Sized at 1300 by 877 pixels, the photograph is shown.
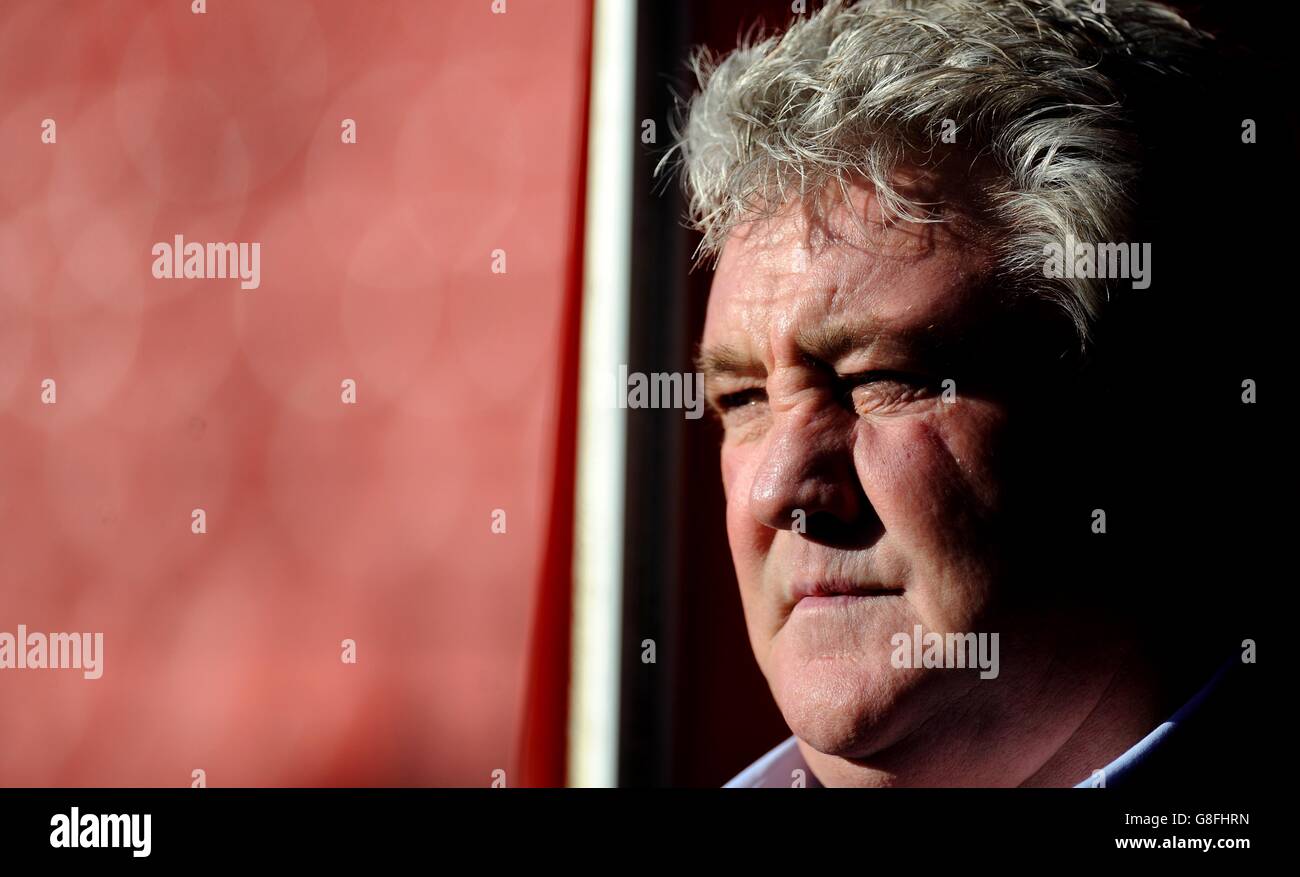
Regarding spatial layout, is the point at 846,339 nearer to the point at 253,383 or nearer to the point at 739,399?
the point at 739,399

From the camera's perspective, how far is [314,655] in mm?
992

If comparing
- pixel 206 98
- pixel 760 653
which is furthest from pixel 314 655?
pixel 206 98

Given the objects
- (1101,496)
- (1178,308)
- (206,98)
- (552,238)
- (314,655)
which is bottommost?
(314,655)

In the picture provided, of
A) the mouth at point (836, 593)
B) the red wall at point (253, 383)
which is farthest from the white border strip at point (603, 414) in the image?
the mouth at point (836, 593)

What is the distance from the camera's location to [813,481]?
2.48ft

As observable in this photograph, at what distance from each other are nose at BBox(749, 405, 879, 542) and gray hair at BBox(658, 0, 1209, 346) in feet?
0.64

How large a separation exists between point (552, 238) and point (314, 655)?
559 millimetres

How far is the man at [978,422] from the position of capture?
736 mm

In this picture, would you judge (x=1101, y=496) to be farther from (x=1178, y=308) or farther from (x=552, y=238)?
(x=552, y=238)

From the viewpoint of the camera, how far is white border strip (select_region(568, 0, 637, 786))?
1.03 m

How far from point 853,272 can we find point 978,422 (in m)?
0.17

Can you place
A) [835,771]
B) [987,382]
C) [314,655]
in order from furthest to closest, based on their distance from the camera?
[314,655], [835,771], [987,382]

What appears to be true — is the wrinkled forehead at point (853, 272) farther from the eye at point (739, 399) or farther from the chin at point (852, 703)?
the chin at point (852, 703)

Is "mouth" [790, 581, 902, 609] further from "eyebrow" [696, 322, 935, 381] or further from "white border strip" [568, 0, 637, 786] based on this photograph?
"white border strip" [568, 0, 637, 786]
